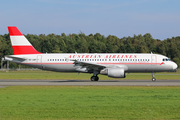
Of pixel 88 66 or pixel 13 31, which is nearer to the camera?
pixel 88 66

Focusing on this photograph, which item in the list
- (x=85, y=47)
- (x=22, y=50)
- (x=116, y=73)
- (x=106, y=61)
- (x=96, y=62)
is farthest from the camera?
(x=85, y=47)

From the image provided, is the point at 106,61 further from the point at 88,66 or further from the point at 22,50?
the point at 22,50

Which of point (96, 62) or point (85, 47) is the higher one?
point (85, 47)

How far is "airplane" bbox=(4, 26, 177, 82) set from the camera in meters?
40.0

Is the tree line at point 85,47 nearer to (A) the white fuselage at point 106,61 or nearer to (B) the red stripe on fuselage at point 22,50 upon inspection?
(B) the red stripe on fuselage at point 22,50

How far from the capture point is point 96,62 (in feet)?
134

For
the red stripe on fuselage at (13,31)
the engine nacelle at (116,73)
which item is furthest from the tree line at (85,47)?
the engine nacelle at (116,73)
